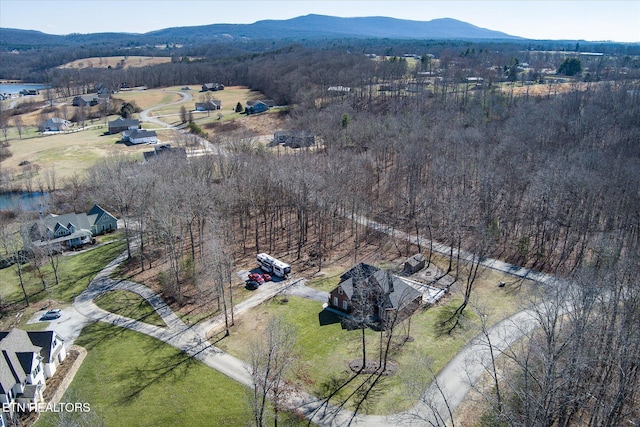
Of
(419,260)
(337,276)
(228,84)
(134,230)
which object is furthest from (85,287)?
(228,84)

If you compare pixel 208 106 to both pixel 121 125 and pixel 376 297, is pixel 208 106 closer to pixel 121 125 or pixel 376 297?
pixel 121 125

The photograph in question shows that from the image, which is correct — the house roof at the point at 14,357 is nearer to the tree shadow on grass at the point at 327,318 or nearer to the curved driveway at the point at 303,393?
the curved driveway at the point at 303,393

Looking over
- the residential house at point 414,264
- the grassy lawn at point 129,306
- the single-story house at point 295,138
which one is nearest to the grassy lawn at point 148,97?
the single-story house at point 295,138

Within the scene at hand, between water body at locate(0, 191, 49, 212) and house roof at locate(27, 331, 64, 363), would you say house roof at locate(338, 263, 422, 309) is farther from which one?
water body at locate(0, 191, 49, 212)

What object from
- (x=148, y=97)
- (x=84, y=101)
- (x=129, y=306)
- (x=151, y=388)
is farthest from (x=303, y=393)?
(x=148, y=97)

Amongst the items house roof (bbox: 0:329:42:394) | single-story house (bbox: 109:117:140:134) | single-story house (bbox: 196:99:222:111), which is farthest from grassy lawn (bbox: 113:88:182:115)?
house roof (bbox: 0:329:42:394)

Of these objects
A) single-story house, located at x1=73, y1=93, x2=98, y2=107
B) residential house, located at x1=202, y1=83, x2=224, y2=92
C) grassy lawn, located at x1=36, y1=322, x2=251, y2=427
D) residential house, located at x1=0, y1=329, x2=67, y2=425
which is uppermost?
residential house, located at x1=202, y1=83, x2=224, y2=92
